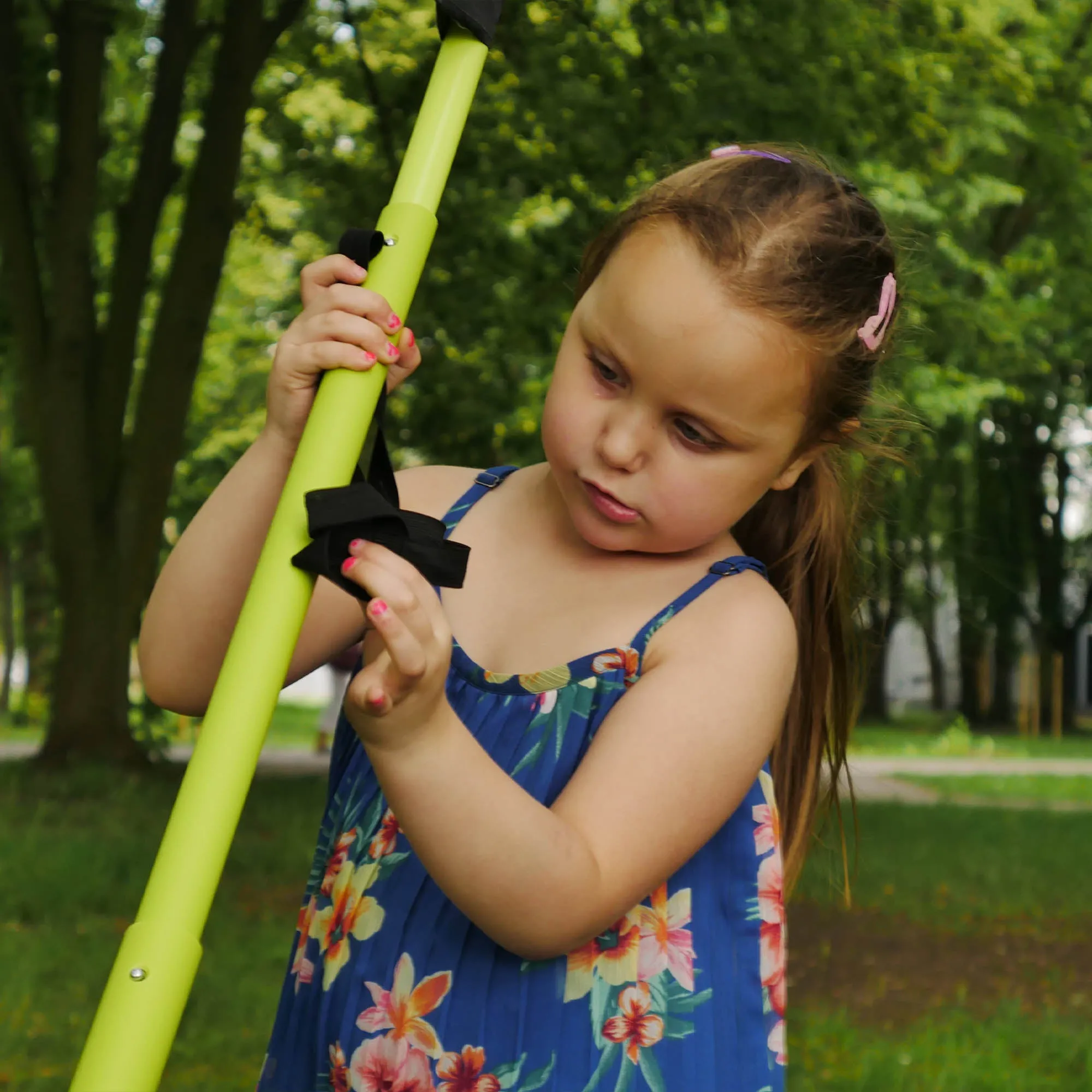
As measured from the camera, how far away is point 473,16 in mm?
1311

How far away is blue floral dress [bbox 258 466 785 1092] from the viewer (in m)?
1.58

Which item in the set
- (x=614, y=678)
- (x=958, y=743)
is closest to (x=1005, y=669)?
(x=958, y=743)

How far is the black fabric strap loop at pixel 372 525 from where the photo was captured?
3.76 ft

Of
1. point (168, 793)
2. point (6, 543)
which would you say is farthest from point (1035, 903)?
point (6, 543)

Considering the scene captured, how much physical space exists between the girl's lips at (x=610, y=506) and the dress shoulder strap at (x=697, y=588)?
0.11m

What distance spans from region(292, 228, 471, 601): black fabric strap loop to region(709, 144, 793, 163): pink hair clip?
2.35ft

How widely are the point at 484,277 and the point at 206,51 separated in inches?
133

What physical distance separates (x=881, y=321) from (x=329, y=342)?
82 centimetres

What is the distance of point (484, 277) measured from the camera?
Result: 9273 mm

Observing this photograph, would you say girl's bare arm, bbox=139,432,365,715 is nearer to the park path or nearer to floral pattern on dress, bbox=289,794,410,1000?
floral pattern on dress, bbox=289,794,410,1000

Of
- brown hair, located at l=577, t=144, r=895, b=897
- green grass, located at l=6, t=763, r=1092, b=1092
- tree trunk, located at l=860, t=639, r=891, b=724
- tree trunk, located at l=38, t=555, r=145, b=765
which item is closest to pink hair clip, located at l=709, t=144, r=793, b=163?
brown hair, located at l=577, t=144, r=895, b=897

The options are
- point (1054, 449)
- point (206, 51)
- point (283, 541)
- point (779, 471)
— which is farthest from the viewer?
point (1054, 449)

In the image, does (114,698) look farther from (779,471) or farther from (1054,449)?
(1054,449)

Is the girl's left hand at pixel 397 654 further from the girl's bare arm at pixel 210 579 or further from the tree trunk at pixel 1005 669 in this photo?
the tree trunk at pixel 1005 669
